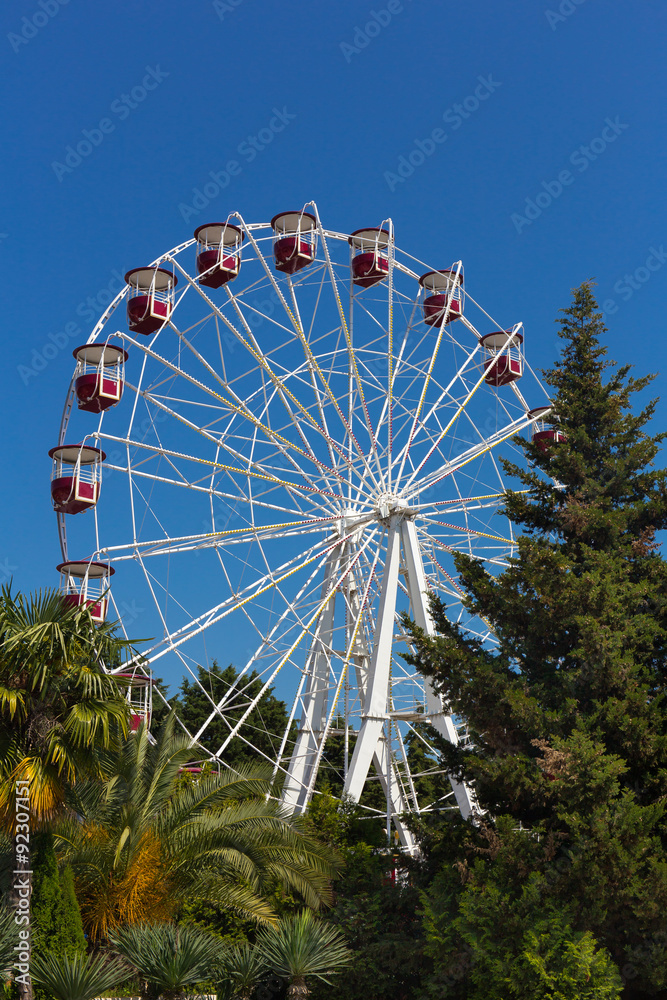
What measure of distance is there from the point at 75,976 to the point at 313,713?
13477 millimetres

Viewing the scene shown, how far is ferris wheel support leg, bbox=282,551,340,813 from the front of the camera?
24.1 m

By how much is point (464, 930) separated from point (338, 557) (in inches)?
492

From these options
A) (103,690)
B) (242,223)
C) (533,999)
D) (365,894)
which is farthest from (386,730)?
(242,223)

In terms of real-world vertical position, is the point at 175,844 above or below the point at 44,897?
above

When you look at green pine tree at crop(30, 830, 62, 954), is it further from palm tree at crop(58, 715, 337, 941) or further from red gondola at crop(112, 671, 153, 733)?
red gondola at crop(112, 671, 153, 733)

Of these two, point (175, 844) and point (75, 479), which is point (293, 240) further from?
point (175, 844)

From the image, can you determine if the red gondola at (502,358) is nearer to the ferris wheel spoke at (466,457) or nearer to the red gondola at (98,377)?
the ferris wheel spoke at (466,457)

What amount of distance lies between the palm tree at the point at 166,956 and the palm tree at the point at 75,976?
1.04 ft

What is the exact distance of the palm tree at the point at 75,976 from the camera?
11.5 m

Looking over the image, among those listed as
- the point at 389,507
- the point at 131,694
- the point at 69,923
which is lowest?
the point at 69,923

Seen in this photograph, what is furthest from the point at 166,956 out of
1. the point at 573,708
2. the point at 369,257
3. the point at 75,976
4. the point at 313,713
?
the point at 369,257

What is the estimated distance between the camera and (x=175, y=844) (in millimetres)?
15031

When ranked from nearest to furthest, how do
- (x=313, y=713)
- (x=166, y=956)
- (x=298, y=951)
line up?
(x=166, y=956) < (x=298, y=951) < (x=313, y=713)

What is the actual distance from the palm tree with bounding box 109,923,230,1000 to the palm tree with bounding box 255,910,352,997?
96 centimetres
